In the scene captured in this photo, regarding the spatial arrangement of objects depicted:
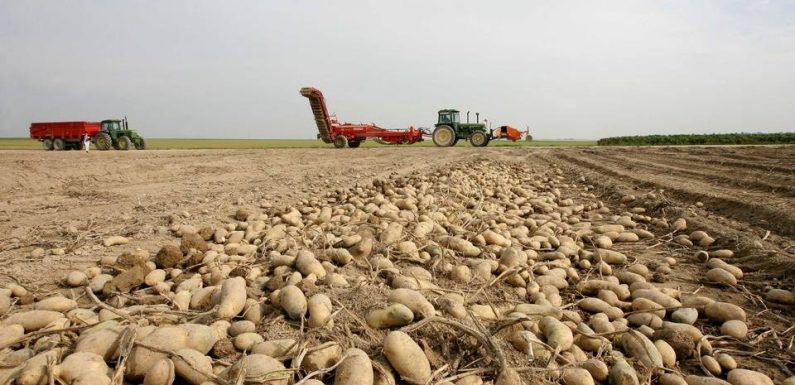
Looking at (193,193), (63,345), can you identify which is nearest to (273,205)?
(193,193)

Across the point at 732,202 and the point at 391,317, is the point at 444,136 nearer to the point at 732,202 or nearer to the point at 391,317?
the point at 732,202

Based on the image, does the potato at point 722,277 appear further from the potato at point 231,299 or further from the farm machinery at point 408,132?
the farm machinery at point 408,132

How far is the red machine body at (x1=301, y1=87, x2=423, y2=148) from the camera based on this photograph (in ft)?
72.7

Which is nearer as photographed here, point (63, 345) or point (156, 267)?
point (63, 345)

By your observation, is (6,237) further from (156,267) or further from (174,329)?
(174,329)

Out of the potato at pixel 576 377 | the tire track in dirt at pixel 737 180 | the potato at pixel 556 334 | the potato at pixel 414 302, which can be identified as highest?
the tire track in dirt at pixel 737 180

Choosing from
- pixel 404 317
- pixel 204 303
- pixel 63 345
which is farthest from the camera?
pixel 204 303

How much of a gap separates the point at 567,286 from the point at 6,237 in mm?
4999

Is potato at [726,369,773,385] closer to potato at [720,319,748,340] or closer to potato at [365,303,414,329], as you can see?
potato at [720,319,748,340]

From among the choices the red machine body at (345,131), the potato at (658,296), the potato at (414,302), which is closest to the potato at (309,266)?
the potato at (414,302)

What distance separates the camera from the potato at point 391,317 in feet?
6.45

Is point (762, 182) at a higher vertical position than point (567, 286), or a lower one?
higher

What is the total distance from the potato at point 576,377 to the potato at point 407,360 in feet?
1.97

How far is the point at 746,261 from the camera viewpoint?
3.44m
